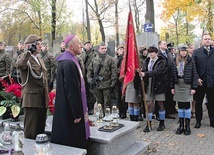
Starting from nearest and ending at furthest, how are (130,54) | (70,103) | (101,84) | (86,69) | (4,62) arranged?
(70,103) < (130,54) < (101,84) < (4,62) < (86,69)

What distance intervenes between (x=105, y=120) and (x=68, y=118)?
162 cm

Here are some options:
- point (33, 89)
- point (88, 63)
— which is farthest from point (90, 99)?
point (33, 89)

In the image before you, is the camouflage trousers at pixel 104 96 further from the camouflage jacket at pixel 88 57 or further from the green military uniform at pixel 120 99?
the camouflage jacket at pixel 88 57

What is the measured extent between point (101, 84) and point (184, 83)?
224cm

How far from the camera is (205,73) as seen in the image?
22.1ft

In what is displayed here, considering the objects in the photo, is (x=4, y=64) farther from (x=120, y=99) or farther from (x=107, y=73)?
(x=120, y=99)

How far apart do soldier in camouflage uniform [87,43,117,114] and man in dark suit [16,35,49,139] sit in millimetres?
3132

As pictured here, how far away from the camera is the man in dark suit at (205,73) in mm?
6664

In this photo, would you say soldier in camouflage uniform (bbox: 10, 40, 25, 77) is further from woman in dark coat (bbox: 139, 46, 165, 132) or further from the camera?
woman in dark coat (bbox: 139, 46, 165, 132)

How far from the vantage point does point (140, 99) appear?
6965 mm

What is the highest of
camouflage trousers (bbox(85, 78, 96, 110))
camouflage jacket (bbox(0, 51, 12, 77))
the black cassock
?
camouflage jacket (bbox(0, 51, 12, 77))

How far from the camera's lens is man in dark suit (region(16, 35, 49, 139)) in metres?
4.45

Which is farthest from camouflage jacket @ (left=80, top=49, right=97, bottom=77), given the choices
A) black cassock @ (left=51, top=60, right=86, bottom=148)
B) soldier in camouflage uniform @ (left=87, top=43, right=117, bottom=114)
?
black cassock @ (left=51, top=60, right=86, bottom=148)

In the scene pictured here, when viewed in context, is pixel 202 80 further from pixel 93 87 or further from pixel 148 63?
pixel 93 87
